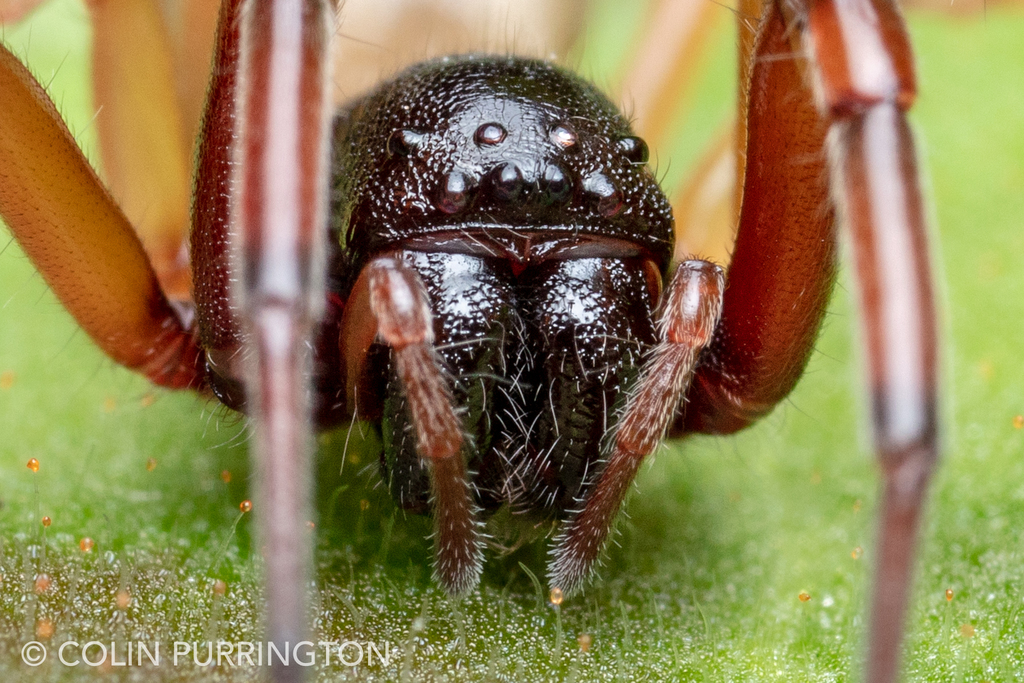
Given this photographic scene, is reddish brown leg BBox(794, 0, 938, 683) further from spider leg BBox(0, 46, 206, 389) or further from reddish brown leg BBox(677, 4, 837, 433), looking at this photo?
spider leg BBox(0, 46, 206, 389)

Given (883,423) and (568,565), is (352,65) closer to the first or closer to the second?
(568,565)

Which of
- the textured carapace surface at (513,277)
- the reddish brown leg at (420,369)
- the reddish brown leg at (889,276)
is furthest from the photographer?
the textured carapace surface at (513,277)

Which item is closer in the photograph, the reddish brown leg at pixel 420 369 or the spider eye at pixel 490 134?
the reddish brown leg at pixel 420 369

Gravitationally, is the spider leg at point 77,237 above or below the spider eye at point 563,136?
below

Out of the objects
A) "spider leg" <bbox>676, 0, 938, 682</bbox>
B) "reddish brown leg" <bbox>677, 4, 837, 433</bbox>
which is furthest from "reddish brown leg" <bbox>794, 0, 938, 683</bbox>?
"reddish brown leg" <bbox>677, 4, 837, 433</bbox>

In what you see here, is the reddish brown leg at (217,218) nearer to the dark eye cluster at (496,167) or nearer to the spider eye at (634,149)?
the dark eye cluster at (496,167)

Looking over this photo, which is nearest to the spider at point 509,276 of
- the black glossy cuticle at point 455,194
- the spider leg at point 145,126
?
the black glossy cuticle at point 455,194

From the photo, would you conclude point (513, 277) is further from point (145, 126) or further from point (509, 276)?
point (145, 126)
